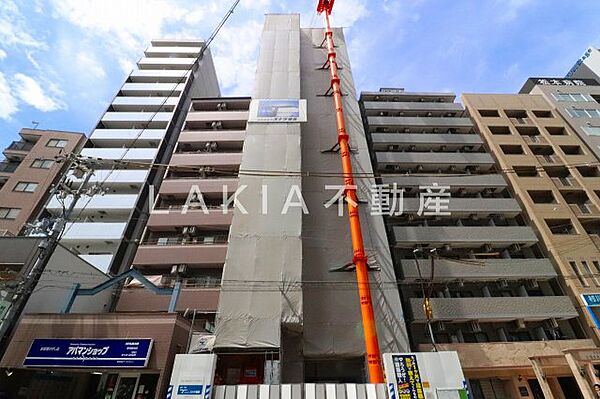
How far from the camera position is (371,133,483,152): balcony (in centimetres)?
2558

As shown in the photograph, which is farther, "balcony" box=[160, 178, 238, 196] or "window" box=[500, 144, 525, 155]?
"window" box=[500, 144, 525, 155]

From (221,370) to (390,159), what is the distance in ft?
60.7

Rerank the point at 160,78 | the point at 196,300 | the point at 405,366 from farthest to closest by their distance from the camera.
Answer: the point at 160,78, the point at 196,300, the point at 405,366

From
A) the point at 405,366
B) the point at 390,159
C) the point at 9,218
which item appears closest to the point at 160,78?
the point at 9,218

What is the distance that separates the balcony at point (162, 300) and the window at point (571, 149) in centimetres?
2948

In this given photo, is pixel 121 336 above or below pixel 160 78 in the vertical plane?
below

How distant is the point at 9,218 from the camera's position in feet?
78.9

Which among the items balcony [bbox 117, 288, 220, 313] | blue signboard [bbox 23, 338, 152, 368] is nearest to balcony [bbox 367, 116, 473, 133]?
balcony [bbox 117, 288, 220, 313]

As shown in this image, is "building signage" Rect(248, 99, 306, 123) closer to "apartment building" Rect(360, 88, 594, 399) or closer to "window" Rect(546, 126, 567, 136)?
"apartment building" Rect(360, 88, 594, 399)

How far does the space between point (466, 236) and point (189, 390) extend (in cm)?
1803

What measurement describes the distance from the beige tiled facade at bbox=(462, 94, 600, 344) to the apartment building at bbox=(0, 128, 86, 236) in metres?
33.7

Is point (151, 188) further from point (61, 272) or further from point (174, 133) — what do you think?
point (61, 272)

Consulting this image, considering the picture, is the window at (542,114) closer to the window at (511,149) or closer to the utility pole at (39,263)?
the window at (511,149)

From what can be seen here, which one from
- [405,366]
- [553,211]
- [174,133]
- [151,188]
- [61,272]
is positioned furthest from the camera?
[174,133]
